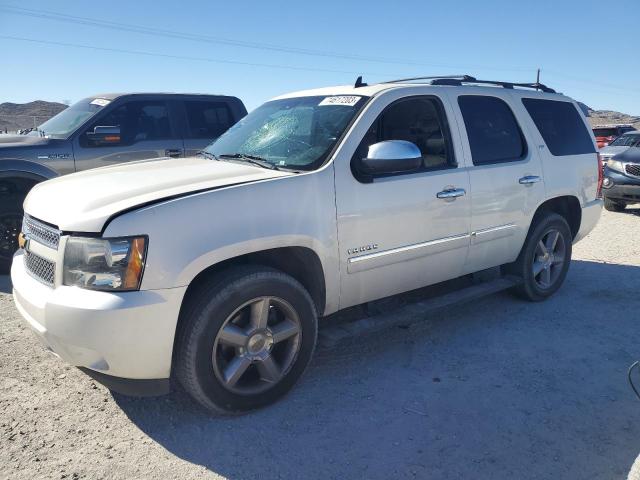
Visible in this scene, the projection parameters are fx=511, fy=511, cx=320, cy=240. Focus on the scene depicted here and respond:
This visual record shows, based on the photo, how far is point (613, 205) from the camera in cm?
1052

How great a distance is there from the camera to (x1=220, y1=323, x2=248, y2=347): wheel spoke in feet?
9.46

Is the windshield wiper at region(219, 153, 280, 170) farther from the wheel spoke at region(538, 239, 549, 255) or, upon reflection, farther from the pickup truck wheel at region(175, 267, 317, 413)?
the wheel spoke at region(538, 239, 549, 255)

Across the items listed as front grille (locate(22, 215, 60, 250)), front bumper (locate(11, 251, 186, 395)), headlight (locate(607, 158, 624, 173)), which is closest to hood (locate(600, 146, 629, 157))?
headlight (locate(607, 158, 624, 173))

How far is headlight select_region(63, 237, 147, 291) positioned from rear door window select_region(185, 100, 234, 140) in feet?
15.6

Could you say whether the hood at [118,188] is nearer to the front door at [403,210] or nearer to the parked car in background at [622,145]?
the front door at [403,210]

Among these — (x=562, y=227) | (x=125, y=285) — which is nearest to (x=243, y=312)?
(x=125, y=285)

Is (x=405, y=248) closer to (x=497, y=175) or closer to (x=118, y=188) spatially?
(x=497, y=175)

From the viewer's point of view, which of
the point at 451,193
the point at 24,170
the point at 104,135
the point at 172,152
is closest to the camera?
the point at 451,193

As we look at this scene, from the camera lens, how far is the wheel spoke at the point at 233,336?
288 cm

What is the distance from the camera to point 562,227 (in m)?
5.00

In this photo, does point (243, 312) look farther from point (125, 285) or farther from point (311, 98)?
point (311, 98)

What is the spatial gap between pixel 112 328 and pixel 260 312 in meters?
0.83

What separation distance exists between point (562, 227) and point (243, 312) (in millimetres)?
3481

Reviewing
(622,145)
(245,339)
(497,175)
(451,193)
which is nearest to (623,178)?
(622,145)
